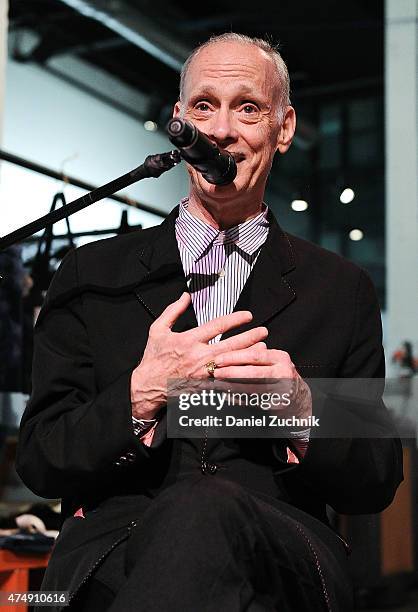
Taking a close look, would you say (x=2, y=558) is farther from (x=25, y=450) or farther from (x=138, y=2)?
(x=138, y=2)

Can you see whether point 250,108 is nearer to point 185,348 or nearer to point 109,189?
point 109,189

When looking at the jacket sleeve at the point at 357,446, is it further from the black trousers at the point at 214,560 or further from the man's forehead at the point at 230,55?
the man's forehead at the point at 230,55

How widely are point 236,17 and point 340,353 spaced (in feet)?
9.43

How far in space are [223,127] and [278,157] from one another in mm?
3119

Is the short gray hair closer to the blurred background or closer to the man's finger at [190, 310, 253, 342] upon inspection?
the man's finger at [190, 310, 253, 342]

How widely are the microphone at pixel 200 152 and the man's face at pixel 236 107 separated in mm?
176

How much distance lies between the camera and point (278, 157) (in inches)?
168

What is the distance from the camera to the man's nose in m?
1.21

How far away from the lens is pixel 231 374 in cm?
100

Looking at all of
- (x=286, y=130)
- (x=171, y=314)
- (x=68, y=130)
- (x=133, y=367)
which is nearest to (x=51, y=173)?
(x=286, y=130)

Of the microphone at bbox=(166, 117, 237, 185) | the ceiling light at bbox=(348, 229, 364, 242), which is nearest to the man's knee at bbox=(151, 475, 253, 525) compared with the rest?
the microphone at bbox=(166, 117, 237, 185)

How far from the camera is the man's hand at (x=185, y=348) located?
→ 39.4 inches

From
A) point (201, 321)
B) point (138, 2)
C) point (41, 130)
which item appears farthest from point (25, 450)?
point (138, 2)

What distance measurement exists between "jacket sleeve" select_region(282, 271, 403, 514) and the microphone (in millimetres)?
283
